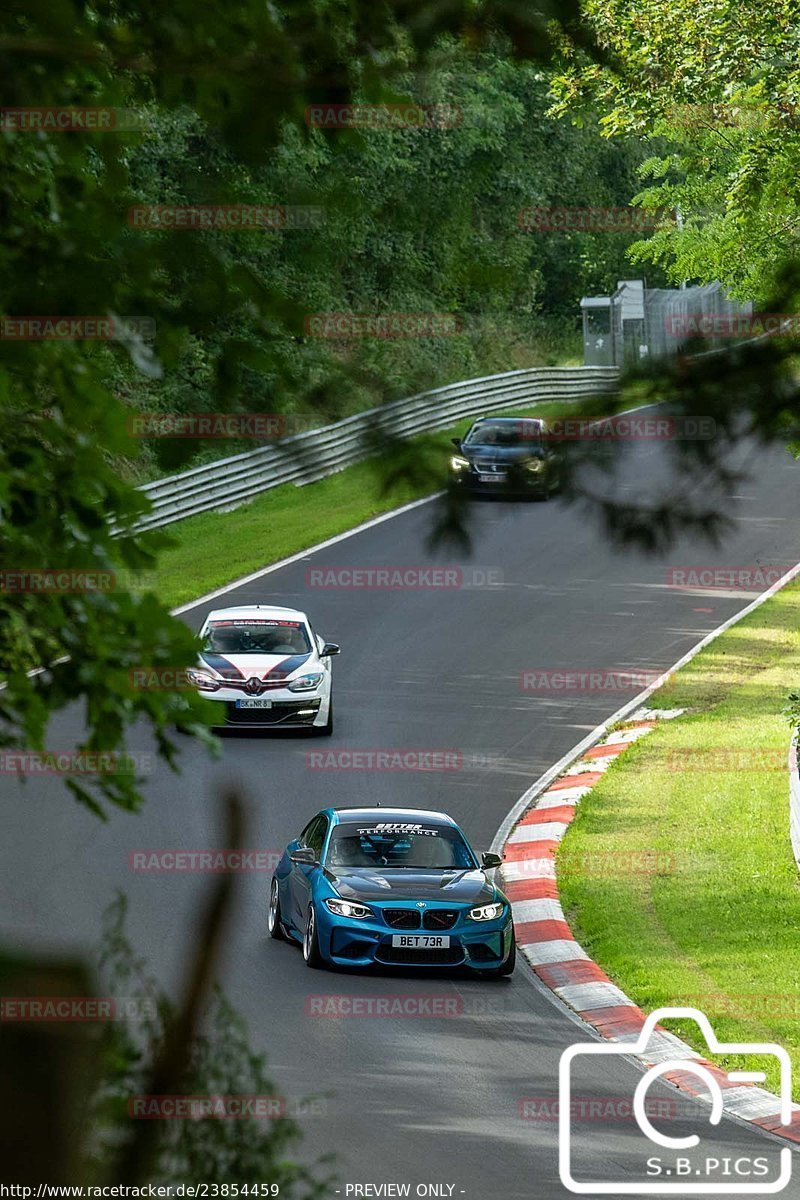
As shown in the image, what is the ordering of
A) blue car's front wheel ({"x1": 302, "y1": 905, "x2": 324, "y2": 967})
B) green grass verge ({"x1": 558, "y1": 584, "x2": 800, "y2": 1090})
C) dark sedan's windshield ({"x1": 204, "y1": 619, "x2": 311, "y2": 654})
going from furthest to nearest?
1. dark sedan's windshield ({"x1": 204, "y1": 619, "x2": 311, "y2": 654})
2. blue car's front wheel ({"x1": 302, "y1": 905, "x2": 324, "y2": 967})
3. green grass verge ({"x1": 558, "y1": 584, "x2": 800, "y2": 1090})

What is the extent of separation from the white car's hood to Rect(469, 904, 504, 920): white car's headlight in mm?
8888

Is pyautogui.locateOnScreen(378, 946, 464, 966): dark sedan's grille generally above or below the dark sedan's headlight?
below

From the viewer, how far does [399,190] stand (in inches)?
184

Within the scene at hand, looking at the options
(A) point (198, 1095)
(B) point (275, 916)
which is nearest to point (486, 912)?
(B) point (275, 916)

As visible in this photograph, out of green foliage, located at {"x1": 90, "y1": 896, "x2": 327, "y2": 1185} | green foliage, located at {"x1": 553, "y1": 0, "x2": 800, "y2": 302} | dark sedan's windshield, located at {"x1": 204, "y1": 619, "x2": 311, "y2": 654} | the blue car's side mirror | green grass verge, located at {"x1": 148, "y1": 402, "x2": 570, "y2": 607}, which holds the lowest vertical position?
green grass verge, located at {"x1": 148, "y1": 402, "x2": 570, "y2": 607}

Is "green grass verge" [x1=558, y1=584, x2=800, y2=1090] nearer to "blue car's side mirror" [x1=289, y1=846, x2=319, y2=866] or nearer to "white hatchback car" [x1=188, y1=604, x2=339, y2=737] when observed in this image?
"blue car's side mirror" [x1=289, y1=846, x2=319, y2=866]

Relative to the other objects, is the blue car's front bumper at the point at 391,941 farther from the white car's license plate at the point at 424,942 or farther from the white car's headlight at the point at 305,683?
the white car's headlight at the point at 305,683

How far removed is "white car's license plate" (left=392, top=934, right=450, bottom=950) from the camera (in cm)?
1464

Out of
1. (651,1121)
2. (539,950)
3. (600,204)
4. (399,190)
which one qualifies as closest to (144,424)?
(399,190)

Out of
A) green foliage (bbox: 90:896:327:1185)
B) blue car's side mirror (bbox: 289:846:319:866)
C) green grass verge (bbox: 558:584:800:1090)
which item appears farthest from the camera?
blue car's side mirror (bbox: 289:846:319:866)

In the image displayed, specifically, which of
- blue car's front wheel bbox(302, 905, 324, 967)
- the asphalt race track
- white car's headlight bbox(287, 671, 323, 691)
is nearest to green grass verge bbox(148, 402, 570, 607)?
the asphalt race track

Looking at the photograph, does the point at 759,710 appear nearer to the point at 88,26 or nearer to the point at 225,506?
the point at 225,506

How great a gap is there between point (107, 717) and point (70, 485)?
2.02 feet

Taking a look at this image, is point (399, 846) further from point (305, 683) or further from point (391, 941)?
point (305, 683)
